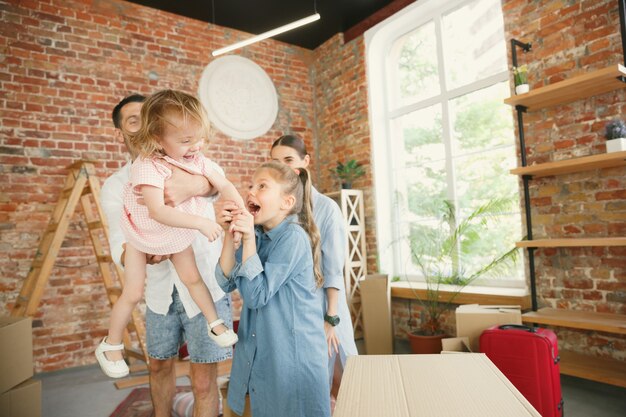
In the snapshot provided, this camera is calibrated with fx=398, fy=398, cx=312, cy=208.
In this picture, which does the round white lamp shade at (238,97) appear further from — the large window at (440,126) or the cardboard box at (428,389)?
the cardboard box at (428,389)

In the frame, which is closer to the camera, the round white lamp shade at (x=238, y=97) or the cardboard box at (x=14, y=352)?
the cardboard box at (x=14, y=352)

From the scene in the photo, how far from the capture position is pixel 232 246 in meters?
1.20

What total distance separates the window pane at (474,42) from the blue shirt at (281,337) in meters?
3.46

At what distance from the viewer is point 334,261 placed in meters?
2.09

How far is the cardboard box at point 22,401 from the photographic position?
1586mm

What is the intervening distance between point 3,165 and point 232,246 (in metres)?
3.50

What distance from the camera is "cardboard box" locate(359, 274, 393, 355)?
12.8 feet

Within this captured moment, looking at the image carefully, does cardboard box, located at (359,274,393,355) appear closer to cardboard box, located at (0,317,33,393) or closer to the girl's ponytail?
the girl's ponytail

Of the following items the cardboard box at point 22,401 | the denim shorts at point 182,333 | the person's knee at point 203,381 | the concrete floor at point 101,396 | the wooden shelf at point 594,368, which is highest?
the denim shorts at point 182,333

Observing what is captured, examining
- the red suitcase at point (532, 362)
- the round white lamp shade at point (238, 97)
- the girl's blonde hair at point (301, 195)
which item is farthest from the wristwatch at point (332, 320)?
the round white lamp shade at point (238, 97)

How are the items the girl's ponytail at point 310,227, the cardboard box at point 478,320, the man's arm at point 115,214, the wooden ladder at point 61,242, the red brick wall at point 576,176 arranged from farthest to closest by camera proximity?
1. the wooden ladder at point 61,242
2. the red brick wall at point 576,176
3. the cardboard box at point 478,320
4. the girl's ponytail at point 310,227
5. the man's arm at point 115,214

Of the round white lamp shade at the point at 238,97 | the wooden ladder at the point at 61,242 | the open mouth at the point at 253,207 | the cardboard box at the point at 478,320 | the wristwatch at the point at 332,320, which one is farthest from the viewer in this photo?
the round white lamp shade at the point at 238,97

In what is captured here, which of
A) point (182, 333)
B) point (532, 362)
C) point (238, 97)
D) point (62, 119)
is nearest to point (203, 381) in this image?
point (182, 333)

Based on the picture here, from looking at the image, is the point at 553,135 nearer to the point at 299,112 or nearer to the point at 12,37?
the point at 299,112
